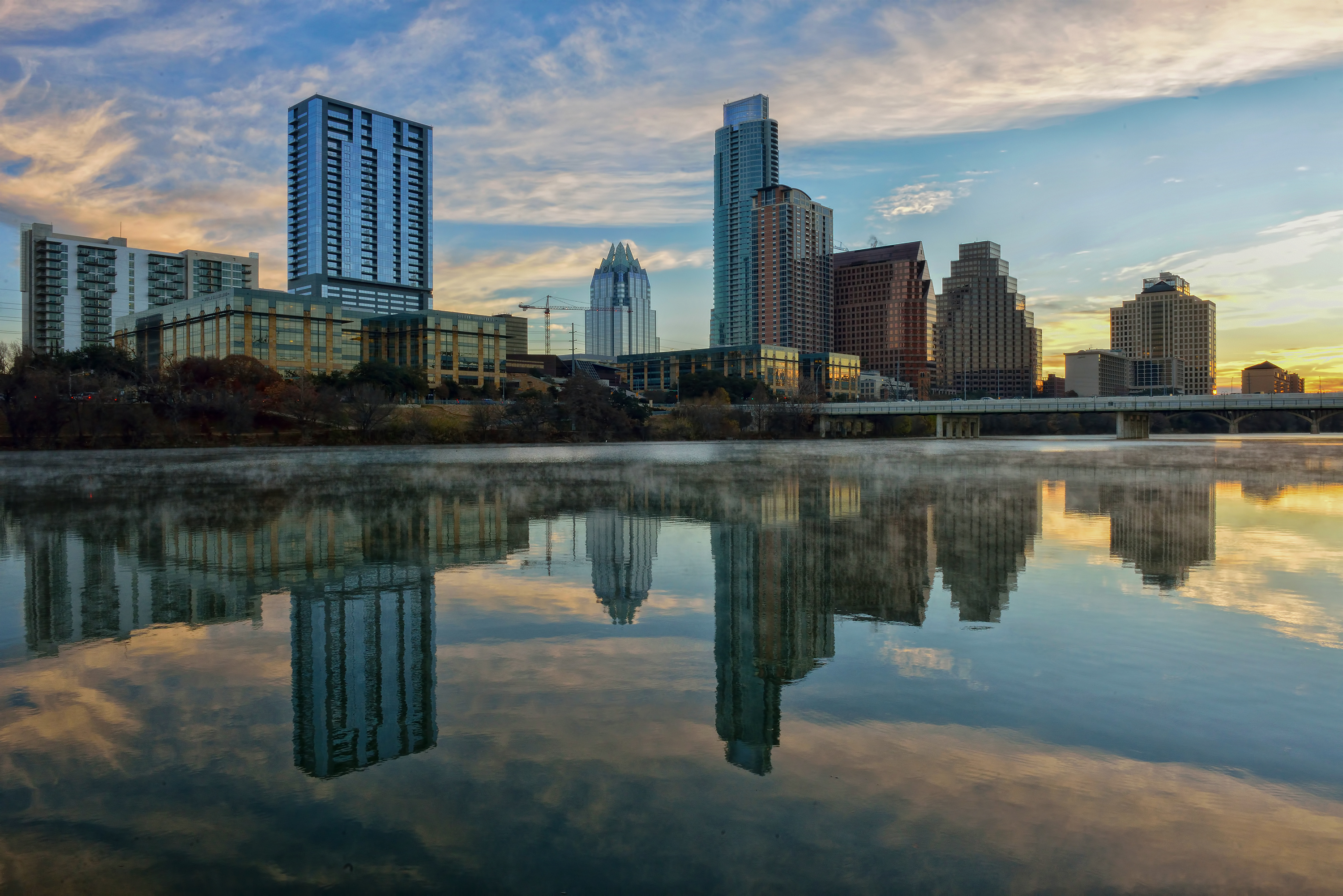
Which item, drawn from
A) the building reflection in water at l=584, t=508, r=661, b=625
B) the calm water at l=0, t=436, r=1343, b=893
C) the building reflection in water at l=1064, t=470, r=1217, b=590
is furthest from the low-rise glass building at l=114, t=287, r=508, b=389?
the calm water at l=0, t=436, r=1343, b=893

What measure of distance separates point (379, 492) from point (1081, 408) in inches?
5058

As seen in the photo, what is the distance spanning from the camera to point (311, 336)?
16175cm

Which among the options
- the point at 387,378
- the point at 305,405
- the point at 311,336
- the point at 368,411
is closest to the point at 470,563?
the point at 368,411

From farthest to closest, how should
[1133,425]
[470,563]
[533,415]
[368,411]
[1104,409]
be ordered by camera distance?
[1133,425], [1104,409], [533,415], [368,411], [470,563]

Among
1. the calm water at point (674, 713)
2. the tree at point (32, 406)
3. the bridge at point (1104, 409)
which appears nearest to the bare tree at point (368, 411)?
the tree at point (32, 406)

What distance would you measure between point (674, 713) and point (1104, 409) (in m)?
146

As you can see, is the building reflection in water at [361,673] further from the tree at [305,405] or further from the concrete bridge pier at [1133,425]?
the concrete bridge pier at [1133,425]

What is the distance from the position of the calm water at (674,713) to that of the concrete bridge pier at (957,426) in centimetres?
15297

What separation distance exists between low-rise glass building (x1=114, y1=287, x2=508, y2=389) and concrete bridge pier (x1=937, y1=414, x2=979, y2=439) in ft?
310

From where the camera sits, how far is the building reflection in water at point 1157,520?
53.2ft

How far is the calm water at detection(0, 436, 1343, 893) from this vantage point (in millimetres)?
A: 5457

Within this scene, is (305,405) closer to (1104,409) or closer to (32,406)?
(32,406)

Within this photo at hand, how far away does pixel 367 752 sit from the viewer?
7.29 m

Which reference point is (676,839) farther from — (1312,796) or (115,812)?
(1312,796)
